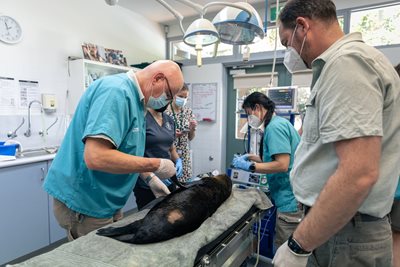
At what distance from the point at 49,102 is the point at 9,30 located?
32.1 inches

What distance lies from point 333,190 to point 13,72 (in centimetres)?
325

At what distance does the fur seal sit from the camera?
1.00 meters

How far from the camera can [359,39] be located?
87 centimetres

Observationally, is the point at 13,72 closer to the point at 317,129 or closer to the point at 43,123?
the point at 43,123

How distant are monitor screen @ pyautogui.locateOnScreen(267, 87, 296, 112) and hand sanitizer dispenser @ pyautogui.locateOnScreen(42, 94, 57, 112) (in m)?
2.51

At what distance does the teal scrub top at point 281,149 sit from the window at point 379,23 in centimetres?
242

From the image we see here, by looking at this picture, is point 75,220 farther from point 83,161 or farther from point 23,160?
point 23,160

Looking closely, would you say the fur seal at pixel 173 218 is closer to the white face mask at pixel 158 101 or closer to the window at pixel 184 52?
the white face mask at pixel 158 101

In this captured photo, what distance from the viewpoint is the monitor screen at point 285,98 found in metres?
2.50

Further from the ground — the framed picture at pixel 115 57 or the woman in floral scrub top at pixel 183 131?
the framed picture at pixel 115 57

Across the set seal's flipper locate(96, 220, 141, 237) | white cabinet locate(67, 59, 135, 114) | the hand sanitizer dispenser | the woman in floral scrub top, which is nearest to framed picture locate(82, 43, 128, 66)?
white cabinet locate(67, 59, 135, 114)

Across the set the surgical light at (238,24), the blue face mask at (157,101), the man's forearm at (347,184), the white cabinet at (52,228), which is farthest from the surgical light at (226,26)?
the white cabinet at (52,228)

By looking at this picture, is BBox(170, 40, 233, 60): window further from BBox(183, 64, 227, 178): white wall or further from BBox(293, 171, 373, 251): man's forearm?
BBox(293, 171, 373, 251): man's forearm

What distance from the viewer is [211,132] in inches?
176
